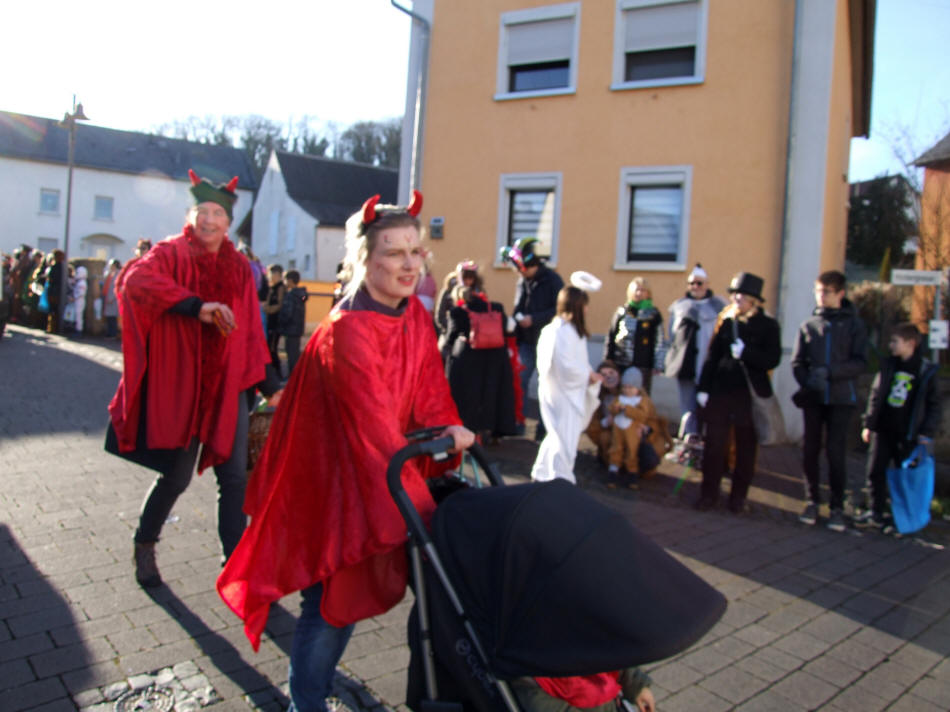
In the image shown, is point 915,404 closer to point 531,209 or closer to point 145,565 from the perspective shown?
point 145,565

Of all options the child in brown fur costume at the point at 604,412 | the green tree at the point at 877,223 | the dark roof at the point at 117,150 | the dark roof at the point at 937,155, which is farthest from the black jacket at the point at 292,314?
the dark roof at the point at 117,150

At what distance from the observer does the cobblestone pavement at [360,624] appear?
3.16 m

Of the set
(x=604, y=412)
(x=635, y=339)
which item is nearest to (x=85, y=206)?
(x=635, y=339)

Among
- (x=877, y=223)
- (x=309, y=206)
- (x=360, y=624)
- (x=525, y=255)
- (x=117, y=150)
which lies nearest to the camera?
(x=360, y=624)

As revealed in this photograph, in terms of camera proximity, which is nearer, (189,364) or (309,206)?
(189,364)

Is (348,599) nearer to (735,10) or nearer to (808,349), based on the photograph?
(808,349)

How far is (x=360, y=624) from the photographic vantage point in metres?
3.76

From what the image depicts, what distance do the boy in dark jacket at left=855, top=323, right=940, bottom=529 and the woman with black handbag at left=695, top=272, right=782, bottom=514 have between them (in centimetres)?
83

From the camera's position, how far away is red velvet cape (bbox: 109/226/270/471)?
12.1 feet

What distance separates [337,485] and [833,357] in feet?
16.1

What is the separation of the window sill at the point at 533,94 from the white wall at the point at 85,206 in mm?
46174

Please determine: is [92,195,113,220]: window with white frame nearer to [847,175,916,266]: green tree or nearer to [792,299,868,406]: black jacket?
[847,175,916,266]: green tree

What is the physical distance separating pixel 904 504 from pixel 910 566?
0.80 meters

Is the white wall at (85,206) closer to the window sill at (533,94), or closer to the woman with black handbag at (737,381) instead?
the window sill at (533,94)
